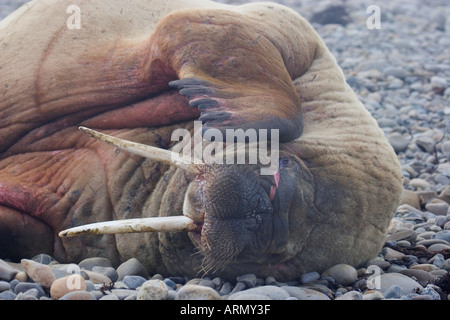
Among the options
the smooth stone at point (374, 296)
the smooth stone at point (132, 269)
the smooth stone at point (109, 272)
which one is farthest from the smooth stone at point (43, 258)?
the smooth stone at point (374, 296)

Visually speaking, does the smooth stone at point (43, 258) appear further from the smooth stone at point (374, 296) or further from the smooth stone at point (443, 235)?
the smooth stone at point (443, 235)

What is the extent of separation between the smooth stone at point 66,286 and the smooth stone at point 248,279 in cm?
82

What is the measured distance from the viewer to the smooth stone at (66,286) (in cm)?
341

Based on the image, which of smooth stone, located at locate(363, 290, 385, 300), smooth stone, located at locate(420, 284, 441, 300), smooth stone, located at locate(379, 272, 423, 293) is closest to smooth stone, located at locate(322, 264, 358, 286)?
smooth stone, located at locate(379, 272, 423, 293)

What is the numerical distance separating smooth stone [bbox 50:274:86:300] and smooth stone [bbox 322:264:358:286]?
4.27ft

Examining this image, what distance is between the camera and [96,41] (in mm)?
4734

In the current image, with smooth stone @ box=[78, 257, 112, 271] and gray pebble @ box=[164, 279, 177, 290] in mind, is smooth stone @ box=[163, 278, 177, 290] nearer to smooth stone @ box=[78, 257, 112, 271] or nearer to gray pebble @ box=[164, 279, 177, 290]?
gray pebble @ box=[164, 279, 177, 290]

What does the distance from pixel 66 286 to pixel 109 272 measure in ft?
1.94

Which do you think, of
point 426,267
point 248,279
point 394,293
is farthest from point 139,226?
point 426,267

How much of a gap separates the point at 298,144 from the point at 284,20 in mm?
1080

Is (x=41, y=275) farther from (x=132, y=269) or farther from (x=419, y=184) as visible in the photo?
(x=419, y=184)
